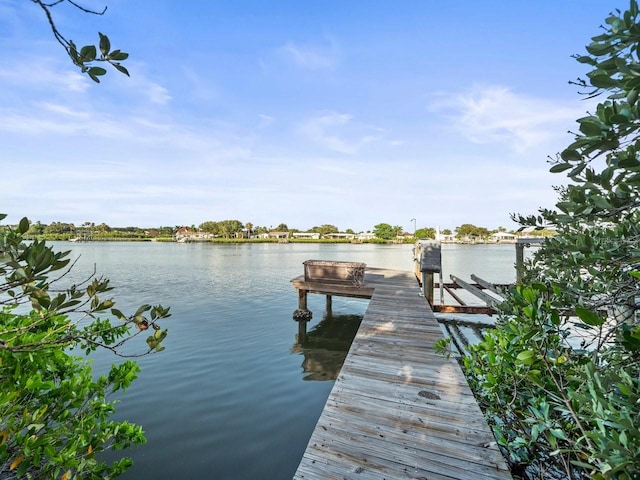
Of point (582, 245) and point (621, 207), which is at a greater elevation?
point (621, 207)

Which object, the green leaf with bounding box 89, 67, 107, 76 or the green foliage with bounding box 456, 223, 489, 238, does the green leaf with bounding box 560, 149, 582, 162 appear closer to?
the green leaf with bounding box 89, 67, 107, 76

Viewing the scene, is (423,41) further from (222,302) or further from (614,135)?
(222,302)

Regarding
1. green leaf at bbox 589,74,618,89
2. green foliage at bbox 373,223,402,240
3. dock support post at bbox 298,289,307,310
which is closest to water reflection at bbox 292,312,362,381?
dock support post at bbox 298,289,307,310

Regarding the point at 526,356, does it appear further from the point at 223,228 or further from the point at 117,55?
the point at 223,228

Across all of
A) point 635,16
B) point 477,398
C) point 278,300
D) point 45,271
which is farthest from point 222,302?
point 635,16

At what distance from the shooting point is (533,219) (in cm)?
232

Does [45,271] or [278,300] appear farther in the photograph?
[278,300]

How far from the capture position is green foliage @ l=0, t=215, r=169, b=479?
1.08 meters

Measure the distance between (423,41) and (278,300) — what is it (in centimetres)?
1404

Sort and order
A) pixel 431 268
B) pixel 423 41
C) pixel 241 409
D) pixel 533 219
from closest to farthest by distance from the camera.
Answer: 1. pixel 533 219
2. pixel 241 409
3. pixel 431 268
4. pixel 423 41

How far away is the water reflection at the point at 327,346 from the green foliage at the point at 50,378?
5.44m

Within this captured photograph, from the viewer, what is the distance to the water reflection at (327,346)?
7.69m

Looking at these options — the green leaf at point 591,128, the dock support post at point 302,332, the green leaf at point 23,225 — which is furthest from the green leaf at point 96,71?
the dock support post at point 302,332

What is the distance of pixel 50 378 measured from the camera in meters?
2.42
